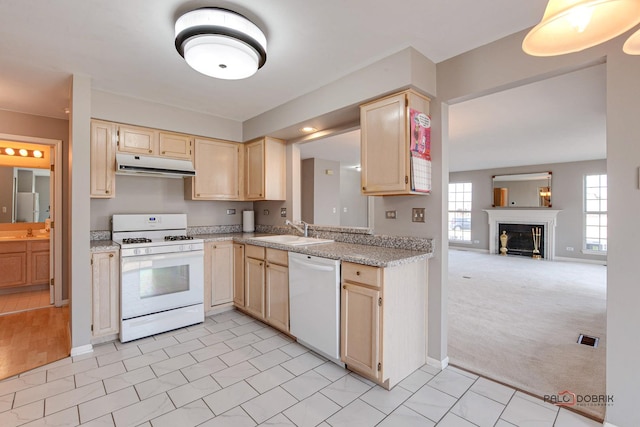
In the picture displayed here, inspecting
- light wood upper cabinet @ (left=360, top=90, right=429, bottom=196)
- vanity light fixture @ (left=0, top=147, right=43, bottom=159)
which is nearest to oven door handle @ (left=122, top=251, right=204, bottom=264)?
light wood upper cabinet @ (left=360, top=90, right=429, bottom=196)

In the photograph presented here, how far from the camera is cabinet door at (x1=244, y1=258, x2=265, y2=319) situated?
3.12m

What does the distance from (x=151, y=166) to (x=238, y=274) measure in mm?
1510

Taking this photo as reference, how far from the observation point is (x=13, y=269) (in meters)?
4.19

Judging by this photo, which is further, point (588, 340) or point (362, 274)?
point (588, 340)

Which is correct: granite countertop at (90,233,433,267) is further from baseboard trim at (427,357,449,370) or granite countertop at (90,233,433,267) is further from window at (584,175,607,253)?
window at (584,175,607,253)

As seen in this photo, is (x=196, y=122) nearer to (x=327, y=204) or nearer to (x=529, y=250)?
(x=327, y=204)

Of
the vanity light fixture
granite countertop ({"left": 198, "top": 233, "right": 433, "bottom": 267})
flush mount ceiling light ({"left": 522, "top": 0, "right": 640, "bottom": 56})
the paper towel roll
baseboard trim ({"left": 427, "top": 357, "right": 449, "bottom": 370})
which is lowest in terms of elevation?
baseboard trim ({"left": 427, "top": 357, "right": 449, "bottom": 370})

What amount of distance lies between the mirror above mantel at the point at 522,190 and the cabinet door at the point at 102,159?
8711 mm

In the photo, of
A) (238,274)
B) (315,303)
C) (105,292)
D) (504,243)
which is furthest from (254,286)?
(504,243)

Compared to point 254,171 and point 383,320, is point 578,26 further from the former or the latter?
point 254,171

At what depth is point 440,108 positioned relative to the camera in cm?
237

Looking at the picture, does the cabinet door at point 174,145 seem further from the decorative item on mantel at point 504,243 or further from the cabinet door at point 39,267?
the decorative item on mantel at point 504,243

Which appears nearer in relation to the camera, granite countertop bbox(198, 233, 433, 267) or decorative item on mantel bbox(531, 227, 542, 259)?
granite countertop bbox(198, 233, 433, 267)

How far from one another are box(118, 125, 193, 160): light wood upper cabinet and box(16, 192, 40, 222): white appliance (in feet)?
9.35
